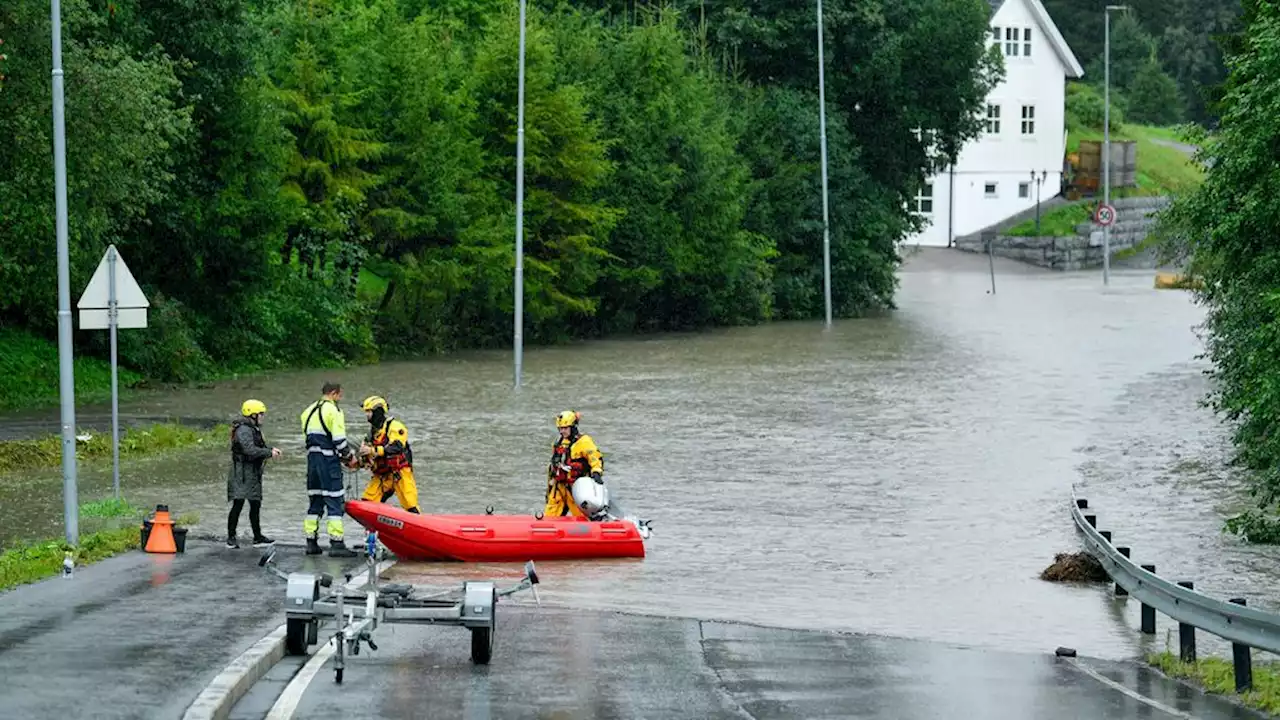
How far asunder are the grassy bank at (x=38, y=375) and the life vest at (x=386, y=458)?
17.7 metres

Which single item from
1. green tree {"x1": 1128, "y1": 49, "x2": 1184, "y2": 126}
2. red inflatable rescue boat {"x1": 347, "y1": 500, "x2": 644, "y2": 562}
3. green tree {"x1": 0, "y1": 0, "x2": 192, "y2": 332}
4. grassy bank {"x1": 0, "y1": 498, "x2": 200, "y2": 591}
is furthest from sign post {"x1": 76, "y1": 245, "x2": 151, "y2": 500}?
green tree {"x1": 1128, "y1": 49, "x2": 1184, "y2": 126}

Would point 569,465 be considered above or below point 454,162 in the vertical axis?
below

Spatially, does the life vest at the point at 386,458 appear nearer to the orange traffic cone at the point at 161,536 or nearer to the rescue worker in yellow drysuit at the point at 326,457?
the rescue worker in yellow drysuit at the point at 326,457

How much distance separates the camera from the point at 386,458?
21.5 metres

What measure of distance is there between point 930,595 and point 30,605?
8524mm

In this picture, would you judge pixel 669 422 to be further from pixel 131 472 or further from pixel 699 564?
pixel 699 564

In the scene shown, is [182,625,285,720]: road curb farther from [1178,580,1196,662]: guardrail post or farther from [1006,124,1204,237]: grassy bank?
[1006,124,1204,237]: grassy bank

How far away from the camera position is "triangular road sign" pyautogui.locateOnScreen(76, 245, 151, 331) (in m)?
23.1

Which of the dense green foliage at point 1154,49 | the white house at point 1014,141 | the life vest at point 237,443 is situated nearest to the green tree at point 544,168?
the life vest at point 237,443

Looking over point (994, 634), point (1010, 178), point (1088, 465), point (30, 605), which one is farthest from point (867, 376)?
point (1010, 178)

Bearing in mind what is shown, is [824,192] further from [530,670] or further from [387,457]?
[530,670]

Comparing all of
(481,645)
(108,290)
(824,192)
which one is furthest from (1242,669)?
(824,192)

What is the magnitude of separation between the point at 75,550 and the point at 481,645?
6.60 meters

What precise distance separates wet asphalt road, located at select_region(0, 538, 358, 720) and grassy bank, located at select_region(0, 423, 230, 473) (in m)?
9.76
